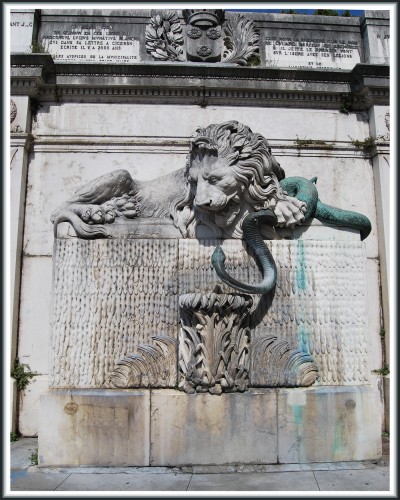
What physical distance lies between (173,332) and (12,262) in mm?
3281

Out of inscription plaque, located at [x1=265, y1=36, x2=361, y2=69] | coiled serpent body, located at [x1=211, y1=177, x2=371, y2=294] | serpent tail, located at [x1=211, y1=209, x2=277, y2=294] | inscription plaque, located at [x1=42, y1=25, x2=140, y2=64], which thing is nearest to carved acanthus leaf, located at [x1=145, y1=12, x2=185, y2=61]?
inscription plaque, located at [x1=42, y1=25, x2=140, y2=64]

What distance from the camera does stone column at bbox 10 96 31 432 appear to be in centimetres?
644

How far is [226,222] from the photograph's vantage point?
4.48 metres

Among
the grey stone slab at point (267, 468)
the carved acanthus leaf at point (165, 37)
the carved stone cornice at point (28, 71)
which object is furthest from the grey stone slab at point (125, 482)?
the carved acanthus leaf at point (165, 37)

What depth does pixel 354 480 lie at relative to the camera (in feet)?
12.4

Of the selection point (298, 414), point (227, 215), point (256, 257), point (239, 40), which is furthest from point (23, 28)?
point (298, 414)

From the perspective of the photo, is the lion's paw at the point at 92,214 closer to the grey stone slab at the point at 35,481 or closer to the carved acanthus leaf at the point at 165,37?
the grey stone slab at the point at 35,481

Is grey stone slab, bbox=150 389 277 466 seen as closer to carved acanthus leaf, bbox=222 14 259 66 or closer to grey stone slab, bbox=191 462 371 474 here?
grey stone slab, bbox=191 462 371 474

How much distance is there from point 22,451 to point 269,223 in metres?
3.67

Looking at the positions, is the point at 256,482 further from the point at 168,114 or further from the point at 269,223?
→ the point at 168,114

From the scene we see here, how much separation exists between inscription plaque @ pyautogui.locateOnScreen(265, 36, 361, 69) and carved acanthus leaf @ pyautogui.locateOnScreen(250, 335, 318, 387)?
209 inches

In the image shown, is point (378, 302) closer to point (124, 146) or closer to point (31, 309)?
point (124, 146)

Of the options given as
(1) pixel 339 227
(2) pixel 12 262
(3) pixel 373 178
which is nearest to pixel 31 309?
(2) pixel 12 262

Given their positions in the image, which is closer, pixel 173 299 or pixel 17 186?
pixel 173 299
